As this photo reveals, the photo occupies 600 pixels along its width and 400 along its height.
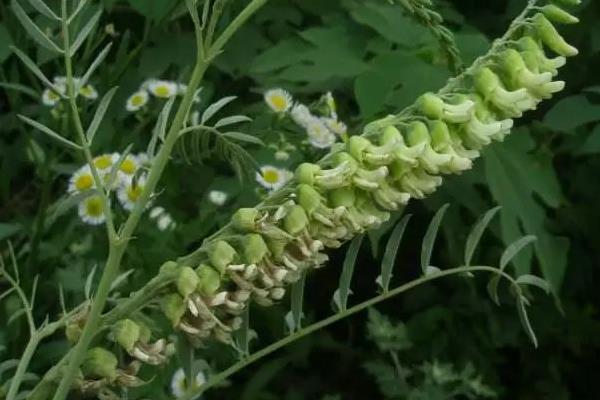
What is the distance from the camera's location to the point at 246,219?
0.99 m

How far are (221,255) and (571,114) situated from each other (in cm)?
95

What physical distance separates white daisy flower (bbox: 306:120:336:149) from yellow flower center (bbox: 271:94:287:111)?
0.08 m

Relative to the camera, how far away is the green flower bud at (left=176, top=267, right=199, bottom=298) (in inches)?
38.2

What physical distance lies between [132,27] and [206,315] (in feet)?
4.59

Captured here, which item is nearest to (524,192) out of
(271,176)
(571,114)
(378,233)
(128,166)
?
(571,114)

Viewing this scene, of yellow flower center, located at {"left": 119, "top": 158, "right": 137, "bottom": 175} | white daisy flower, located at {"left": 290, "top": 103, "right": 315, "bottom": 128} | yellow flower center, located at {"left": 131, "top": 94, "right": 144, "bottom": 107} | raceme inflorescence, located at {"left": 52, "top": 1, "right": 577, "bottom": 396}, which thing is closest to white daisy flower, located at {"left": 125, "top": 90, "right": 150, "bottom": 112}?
yellow flower center, located at {"left": 131, "top": 94, "right": 144, "bottom": 107}

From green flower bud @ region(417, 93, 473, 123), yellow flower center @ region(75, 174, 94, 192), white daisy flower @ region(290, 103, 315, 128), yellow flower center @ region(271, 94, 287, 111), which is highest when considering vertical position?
green flower bud @ region(417, 93, 473, 123)

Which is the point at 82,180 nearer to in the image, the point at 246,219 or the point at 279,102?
the point at 279,102

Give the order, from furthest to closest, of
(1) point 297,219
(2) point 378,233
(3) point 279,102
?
(3) point 279,102 < (2) point 378,233 < (1) point 297,219

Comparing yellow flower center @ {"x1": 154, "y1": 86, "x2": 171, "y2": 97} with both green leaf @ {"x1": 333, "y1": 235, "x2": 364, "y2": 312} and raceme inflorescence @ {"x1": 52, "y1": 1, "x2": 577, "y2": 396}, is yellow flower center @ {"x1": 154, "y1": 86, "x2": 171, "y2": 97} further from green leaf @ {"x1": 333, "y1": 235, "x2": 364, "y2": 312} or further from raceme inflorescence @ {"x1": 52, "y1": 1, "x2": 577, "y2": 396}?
raceme inflorescence @ {"x1": 52, "y1": 1, "x2": 577, "y2": 396}

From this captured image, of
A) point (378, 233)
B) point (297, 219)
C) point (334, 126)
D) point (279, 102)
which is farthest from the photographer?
point (279, 102)

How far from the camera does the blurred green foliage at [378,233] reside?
5.80 feet

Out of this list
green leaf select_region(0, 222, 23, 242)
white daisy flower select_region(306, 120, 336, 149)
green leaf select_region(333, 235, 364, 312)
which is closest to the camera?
green leaf select_region(333, 235, 364, 312)

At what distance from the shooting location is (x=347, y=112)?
2094 mm
